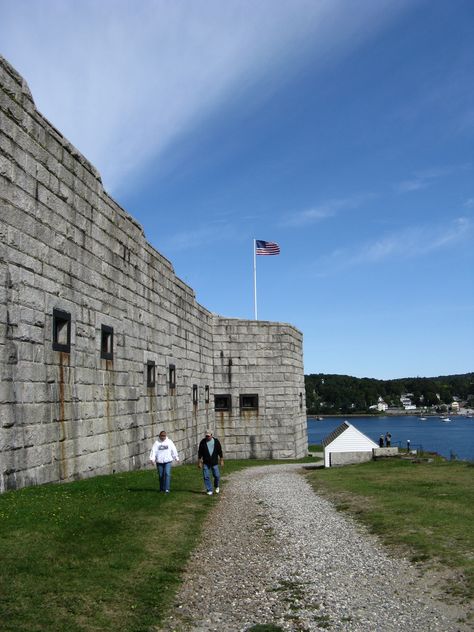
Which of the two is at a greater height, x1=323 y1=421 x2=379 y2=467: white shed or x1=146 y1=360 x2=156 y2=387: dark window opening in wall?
x1=146 y1=360 x2=156 y2=387: dark window opening in wall

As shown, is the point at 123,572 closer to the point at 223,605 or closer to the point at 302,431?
the point at 223,605

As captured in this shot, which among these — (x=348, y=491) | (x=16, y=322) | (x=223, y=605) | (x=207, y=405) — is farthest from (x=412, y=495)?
(x=207, y=405)

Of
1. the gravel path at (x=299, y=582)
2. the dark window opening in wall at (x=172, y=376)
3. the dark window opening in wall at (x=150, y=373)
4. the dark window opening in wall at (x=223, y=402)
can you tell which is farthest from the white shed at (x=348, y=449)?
the gravel path at (x=299, y=582)

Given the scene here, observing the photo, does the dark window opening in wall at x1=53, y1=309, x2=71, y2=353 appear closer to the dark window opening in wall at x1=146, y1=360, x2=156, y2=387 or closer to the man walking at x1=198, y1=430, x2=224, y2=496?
the man walking at x1=198, y1=430, x2=224, y2=496

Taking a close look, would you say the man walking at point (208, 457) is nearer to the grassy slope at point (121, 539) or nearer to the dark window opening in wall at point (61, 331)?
the grassy slope at point (121, 539)

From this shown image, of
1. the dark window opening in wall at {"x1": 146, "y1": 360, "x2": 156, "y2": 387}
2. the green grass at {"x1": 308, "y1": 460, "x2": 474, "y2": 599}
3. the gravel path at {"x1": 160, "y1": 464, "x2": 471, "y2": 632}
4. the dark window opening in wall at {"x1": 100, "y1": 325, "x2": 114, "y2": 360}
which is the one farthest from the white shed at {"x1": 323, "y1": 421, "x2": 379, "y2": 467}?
the gravel path at {"x1": 160, "y1": 464, "x2": 471, "y2": 632}

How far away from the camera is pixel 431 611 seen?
587 centimetres

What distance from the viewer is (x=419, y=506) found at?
11.3 metres

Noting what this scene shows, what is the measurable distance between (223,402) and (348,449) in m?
7.21

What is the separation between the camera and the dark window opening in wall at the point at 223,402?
28781 millimetres

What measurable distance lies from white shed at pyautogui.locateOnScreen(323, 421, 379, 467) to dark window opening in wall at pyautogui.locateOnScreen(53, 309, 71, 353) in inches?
544

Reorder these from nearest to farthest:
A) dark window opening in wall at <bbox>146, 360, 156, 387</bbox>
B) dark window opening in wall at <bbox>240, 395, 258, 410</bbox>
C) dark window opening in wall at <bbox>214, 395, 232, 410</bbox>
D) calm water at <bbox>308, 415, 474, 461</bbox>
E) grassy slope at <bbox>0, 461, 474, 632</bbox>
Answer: grassy slope at <bbox>0, 461, 474, 632</bbox> → dark window opening in wall at <bbox>146, 360, 156, 387</bbox> → dark window opening in wall at <bbox>214, 395, 232, 410</bbox> → dark window opening in wall at <bbox>240, 395, 258, 410</bbox> → calm water at <bbox>308, 415, 474, 461</bbox>

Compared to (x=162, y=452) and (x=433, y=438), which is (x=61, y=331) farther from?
(x=433, y=438)

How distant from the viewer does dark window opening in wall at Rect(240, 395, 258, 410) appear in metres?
28.9
